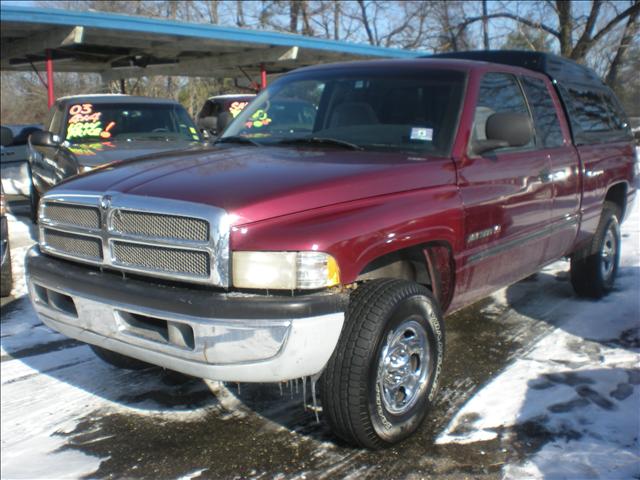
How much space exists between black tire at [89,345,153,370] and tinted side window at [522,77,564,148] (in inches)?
121

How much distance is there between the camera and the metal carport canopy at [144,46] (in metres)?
12.8

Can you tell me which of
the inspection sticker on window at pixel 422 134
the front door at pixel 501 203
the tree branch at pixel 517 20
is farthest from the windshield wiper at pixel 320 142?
the tree branch at pixel 517 20

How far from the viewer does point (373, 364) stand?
2953mm

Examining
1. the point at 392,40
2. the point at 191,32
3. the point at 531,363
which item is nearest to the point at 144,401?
the point at 531,363

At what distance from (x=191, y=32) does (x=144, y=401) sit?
1190 cm

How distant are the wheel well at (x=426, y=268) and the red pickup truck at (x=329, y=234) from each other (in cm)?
1

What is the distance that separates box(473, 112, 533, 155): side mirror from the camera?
374cm

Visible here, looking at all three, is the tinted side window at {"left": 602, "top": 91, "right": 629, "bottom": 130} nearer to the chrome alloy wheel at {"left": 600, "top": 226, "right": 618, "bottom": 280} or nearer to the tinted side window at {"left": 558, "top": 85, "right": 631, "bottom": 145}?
the tinted side window at {"left": 558, "top": 85, "right": 631, "bottom": 145}

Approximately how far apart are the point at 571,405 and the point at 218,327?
6.88 feet

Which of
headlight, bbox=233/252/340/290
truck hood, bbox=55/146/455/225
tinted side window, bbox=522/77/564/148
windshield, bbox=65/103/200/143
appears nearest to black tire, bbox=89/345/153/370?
truck hood, bbox=55/146/455/225

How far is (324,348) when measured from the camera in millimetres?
2775

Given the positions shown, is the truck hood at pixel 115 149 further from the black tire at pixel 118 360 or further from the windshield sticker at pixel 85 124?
the black tire at pixel 118 360

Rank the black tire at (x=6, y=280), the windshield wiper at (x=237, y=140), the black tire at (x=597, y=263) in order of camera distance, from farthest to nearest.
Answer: the black tire at (x=6, y=280) → the black tire at (x=597, y=263) → the windshield wiper at (x=237, y=140)

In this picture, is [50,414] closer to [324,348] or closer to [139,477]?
[139,477]
